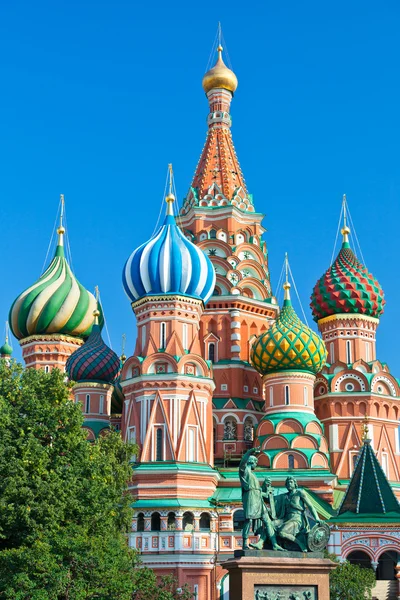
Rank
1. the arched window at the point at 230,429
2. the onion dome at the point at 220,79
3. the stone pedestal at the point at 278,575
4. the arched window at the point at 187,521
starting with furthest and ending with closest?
the onion dome at the point at 220,79, the arched window at the point at 230,429, the arched window at the point at 187,521, the stone pedestal at the point at 278,575

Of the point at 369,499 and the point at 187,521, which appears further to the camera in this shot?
the point at 187,521

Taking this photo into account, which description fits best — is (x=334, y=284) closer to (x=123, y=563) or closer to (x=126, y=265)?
(x=126, y=265)

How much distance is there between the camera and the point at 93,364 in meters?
38.3

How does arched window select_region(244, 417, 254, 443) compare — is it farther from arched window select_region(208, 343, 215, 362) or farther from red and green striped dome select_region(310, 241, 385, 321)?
red and green striped dome select_region(310, 241, 385, 321)

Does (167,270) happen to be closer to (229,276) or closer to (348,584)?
(229,276)

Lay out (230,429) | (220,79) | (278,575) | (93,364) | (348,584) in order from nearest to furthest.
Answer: (278,575) < (348,584) < (230,429) < (93,364) < (220,79)

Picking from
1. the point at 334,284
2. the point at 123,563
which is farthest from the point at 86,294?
the point at 123,563

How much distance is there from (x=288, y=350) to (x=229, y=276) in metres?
5.25

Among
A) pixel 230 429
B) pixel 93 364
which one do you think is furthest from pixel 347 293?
pixel 93 364

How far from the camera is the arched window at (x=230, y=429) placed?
124 feet

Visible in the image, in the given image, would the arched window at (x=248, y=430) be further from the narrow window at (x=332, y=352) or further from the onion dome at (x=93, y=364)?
the onion dome at (x=93, y=364)

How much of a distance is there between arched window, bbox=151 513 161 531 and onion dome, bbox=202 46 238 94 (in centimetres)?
2125

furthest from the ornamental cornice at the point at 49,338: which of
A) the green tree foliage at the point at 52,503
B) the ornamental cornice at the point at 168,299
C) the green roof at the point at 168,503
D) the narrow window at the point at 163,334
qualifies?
the green tree foliage at the point at 52,503

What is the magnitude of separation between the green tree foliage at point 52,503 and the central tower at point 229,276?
45.1 ft
